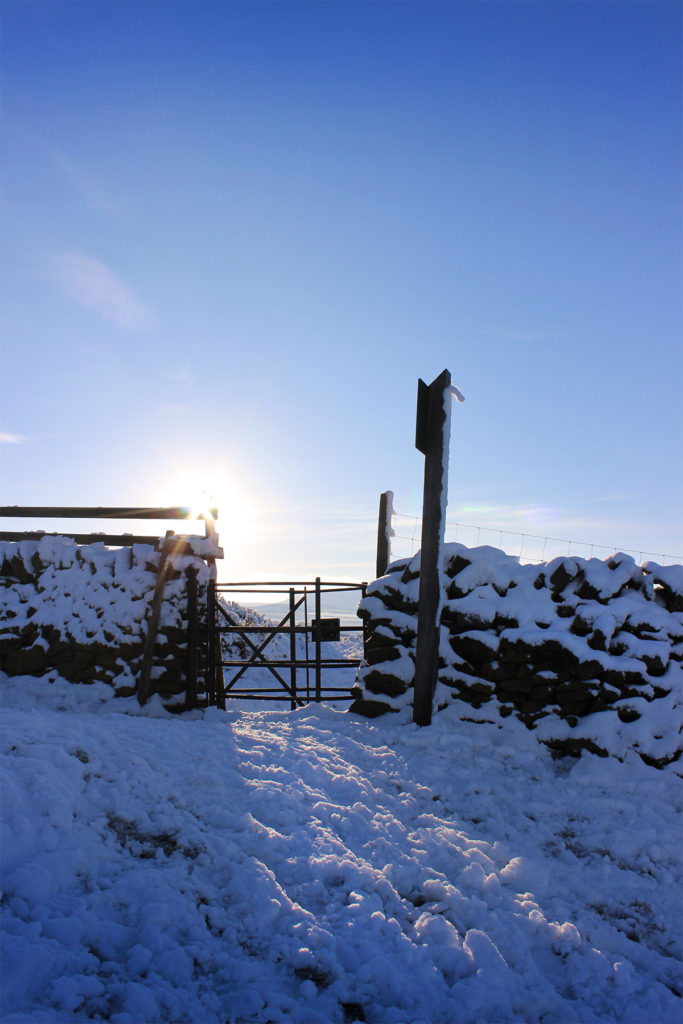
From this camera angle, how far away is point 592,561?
628 centimetres

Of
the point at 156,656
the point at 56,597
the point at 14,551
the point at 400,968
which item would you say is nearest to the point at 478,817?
the point at 400,968

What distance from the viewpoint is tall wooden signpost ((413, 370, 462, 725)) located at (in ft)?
21.0

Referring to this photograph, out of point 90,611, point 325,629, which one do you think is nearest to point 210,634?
point 90,611

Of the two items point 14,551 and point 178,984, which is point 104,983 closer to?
point 178,984

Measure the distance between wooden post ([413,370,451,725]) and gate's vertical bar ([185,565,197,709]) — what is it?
102 inches

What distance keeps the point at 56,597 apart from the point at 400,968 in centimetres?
629

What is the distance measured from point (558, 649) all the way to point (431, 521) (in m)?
1.82

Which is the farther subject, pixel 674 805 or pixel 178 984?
pixel 674 805

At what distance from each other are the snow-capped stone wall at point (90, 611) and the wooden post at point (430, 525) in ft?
9.11

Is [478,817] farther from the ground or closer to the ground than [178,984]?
closer to the ground

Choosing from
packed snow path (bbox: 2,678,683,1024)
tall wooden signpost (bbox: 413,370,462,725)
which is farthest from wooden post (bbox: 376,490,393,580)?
packed snow path (bbox: 2,678,683,1024)

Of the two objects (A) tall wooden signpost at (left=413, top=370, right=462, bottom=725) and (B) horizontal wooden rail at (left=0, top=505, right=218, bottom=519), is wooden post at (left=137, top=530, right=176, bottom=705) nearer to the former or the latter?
(B) horizontal wooden rail at (left=0, top=505, right=218, bottom=519)

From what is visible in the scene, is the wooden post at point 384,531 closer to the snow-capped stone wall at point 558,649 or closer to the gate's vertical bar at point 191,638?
the snow-capped stone wall at point 558,649

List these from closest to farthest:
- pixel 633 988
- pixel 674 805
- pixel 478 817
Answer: pixel 633 988 < pixel 478 817 < pixel 674 805
